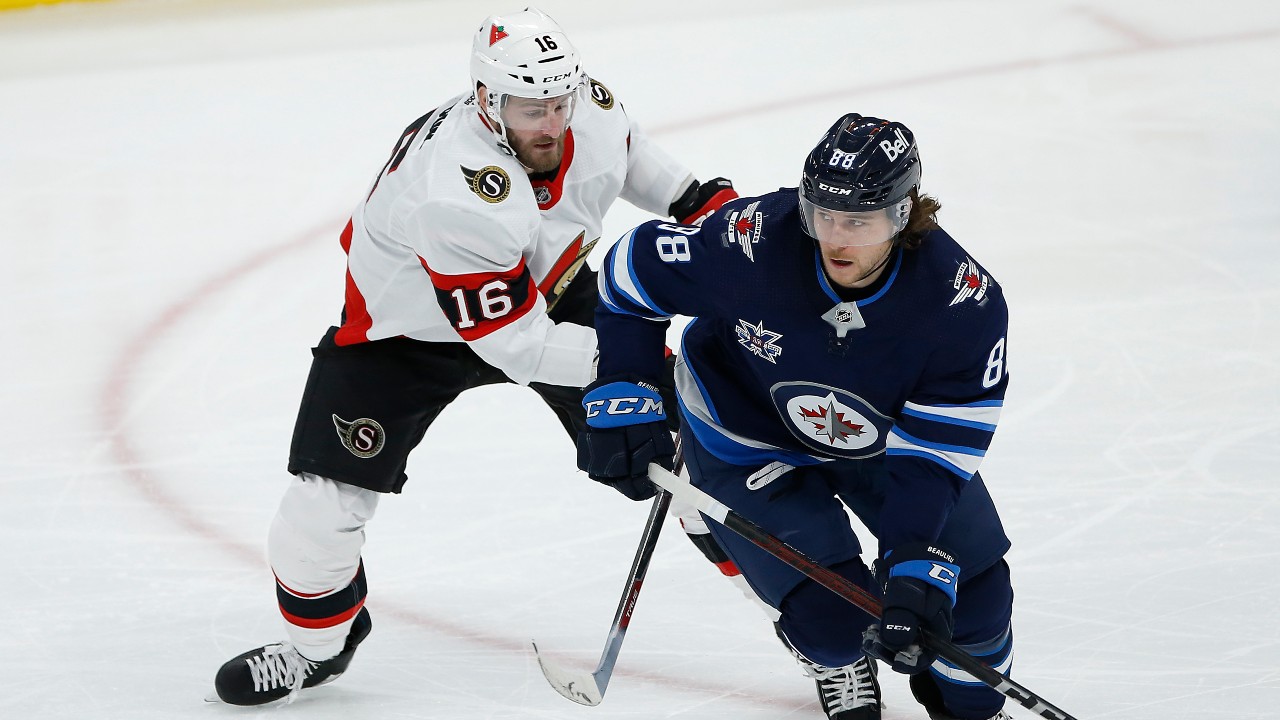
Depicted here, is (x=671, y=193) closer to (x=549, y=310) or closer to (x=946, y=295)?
(x=549, y=310)

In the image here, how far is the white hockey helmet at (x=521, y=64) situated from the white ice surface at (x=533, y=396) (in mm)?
1137

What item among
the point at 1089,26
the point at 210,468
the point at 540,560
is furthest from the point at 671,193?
the point at 1089,26

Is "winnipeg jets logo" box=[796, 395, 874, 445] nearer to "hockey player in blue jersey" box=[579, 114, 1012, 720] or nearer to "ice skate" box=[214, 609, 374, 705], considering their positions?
"hockey player in blue jersey" box=[579, 114, 1012, 720]

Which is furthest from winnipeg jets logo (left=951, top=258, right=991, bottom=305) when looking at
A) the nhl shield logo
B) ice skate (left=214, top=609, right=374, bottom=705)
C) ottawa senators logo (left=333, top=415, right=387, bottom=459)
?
ice skate (left=214, top=609, right=374, bottom=705)

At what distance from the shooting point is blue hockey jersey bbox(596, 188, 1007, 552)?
2.28 metres

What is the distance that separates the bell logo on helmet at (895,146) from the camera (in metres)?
2.23

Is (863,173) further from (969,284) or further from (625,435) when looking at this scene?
(625,435)

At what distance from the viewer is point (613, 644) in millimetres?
2869

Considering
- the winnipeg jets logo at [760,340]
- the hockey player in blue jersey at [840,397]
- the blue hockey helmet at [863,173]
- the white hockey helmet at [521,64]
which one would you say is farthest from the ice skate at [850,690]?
the white hockey helmet at [521,64]

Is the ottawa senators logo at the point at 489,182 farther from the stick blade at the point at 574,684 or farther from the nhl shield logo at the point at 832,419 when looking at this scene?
the stick blade at the point at 574,684

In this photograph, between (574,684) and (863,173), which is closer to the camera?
(863,173)

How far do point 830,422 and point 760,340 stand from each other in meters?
0.18

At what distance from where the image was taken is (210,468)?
3840mm

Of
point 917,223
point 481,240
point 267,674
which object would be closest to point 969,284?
point 917,223
